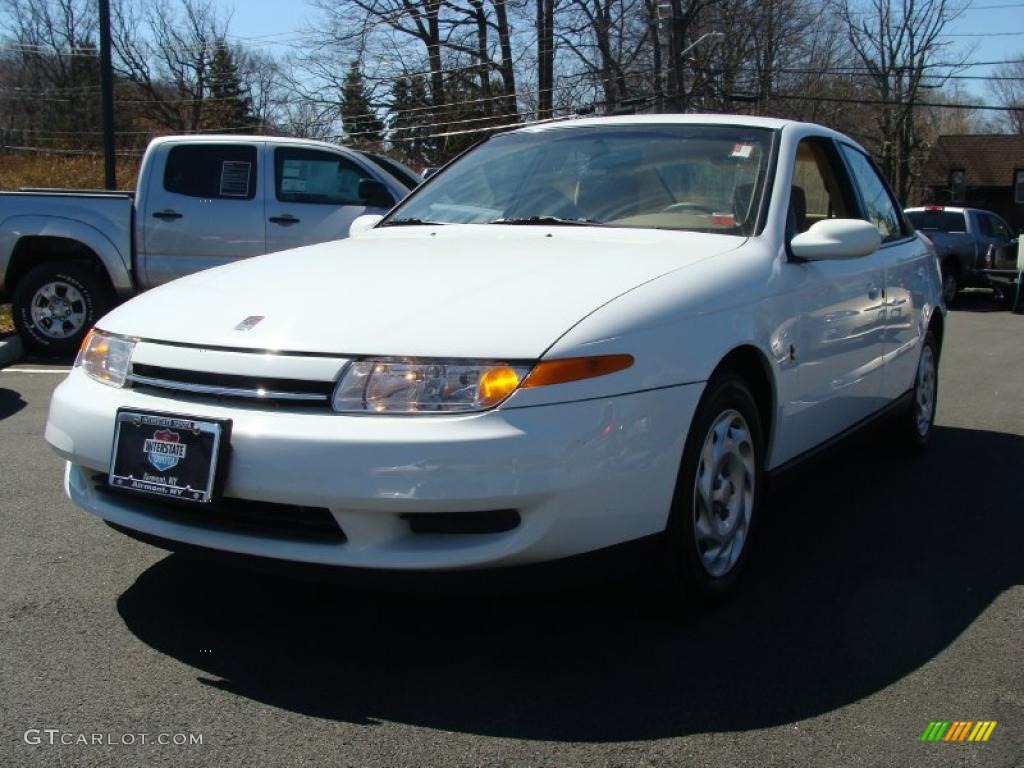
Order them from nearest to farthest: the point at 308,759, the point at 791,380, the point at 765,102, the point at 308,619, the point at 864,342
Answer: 1. the point at 308,759
2. the point at 308,619
3. the point at 791,380
4. the point at 864,342
5. the point at 765,102

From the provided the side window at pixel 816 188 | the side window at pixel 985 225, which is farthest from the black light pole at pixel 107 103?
the side window at pixel 816 188

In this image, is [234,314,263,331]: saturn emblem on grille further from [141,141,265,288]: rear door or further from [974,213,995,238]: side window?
[974,213,995,238]: side window

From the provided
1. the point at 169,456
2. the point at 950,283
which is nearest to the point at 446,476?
the point at 169,456

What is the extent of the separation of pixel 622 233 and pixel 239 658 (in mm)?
1978

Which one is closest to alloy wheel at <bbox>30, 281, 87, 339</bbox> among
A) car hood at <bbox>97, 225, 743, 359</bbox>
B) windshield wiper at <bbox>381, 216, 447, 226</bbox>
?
windshield wiper at <bbox>381, 216, 447, 226</bbox>

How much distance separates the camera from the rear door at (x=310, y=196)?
9273 millimetres

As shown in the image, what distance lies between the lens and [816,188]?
462cm

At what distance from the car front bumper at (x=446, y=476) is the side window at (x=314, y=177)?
679 cm

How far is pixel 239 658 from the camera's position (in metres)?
2.97

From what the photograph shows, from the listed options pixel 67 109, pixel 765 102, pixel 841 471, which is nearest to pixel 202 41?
pixel 67 109

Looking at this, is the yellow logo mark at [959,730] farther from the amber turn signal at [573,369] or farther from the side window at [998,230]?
the side window at [998,230]

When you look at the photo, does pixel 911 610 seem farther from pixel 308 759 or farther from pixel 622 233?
pixel 308 759

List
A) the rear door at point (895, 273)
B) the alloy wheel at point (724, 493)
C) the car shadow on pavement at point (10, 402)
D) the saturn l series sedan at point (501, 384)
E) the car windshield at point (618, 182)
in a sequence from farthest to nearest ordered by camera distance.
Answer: the car shadow on pavement at point (10, 402) < the rear door at point (895, 273) < the car windshield at point (618, 182) < the alloy wheel at point (724, 493) < the saturn l series sedan at point (501, 384)

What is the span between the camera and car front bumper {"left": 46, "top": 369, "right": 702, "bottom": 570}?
8.59 ft
